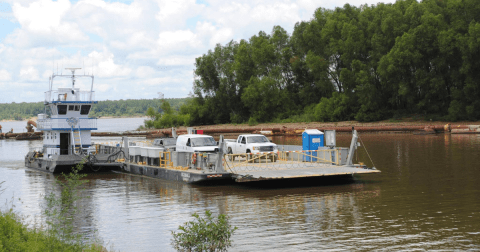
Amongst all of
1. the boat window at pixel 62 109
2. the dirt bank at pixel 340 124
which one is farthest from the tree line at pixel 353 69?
the boat window at pixel 62 109

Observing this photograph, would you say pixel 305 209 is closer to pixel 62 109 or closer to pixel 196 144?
pixel 196 144

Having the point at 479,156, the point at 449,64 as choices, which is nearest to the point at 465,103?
the point at 449,64

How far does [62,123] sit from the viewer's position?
35.8 meters

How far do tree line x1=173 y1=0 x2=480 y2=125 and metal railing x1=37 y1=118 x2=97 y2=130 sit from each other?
4841 centimetres

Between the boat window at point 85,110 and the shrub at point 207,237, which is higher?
the boat window at point 85,110

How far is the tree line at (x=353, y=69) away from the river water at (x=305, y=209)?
1655 inches

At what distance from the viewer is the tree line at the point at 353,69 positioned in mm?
70750

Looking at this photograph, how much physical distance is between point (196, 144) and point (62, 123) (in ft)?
36.5

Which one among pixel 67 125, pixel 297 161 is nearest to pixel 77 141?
pixel 67 125

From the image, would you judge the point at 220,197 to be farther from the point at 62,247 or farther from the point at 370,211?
the point at 62,247

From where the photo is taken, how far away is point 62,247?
37.7 feet

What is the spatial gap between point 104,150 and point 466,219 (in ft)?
93.2

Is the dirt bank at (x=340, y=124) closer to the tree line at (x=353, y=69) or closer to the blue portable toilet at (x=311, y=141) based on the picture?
the tree line at (x=353, y=69)

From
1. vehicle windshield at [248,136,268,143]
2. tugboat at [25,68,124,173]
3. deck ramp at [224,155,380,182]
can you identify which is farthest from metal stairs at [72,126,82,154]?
deck ramp at [224,155,380,182]
